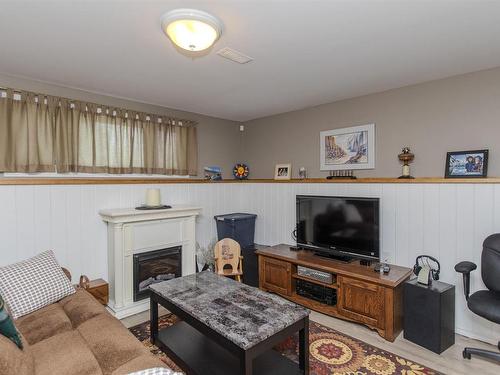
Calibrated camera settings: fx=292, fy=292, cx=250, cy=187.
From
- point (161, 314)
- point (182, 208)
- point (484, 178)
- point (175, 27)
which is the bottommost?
point (161, 314)

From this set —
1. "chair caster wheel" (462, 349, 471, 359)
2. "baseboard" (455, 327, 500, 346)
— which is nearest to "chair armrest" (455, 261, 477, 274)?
"chair caster wheel" (462, 349, 471, 359)

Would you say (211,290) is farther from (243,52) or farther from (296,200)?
(243,52)

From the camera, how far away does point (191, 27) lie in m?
1.86

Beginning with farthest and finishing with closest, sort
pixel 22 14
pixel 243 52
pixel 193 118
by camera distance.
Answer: pixel 193 118 → pixel 243 52 → pixel 22 14

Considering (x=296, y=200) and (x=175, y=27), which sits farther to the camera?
(x=296, y=200)

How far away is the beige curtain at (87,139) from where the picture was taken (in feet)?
9.61

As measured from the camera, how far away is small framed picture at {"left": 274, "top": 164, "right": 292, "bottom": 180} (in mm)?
4383

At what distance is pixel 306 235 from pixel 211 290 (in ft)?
5.23

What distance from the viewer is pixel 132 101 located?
12.4ft

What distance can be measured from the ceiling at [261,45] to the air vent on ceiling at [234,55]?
67 millimetres

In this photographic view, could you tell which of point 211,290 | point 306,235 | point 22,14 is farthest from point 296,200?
point 22,14

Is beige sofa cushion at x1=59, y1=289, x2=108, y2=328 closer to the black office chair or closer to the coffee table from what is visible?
the coffee table

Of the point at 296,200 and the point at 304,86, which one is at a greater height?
the point at 304,86

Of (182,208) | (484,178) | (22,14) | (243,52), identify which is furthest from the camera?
(182,208)
